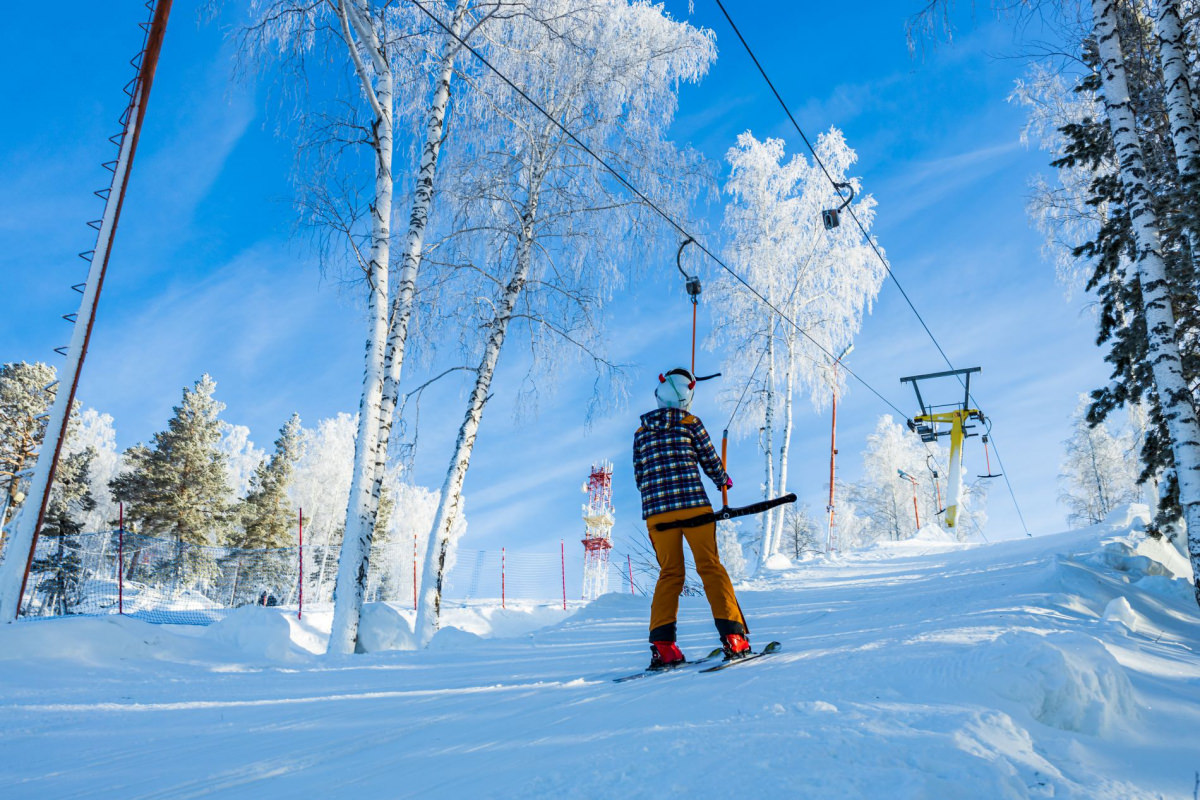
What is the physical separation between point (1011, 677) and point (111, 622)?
652 centimetres

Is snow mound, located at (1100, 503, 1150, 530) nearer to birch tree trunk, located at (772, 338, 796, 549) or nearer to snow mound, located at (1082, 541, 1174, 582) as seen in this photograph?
snow mound, located at (1082, 541, 1174, 582)

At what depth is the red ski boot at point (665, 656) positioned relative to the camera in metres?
3.84

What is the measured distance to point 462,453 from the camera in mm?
9328

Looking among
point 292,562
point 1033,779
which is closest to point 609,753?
point 1033,779

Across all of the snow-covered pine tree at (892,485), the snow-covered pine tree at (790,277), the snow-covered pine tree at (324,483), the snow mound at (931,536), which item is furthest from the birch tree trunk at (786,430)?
the snow-covered pine tree at (324,483)

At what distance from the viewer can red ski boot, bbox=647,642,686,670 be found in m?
3.84

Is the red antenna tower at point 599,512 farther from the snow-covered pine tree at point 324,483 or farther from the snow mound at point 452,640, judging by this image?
the snow mound at point 452,640

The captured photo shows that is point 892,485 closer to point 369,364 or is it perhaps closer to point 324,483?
point 324,483

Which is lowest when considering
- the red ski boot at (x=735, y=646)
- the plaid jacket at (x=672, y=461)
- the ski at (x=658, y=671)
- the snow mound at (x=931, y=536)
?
the ski at (x=658, y=671)

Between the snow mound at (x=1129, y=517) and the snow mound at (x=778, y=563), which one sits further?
the snow mound at (x=778, y=563)

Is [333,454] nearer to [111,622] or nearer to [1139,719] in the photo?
[111,622]

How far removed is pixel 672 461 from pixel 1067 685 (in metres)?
2.28

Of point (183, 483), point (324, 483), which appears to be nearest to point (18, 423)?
point (183, 483)

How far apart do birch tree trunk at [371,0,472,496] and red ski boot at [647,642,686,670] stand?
4.50m
